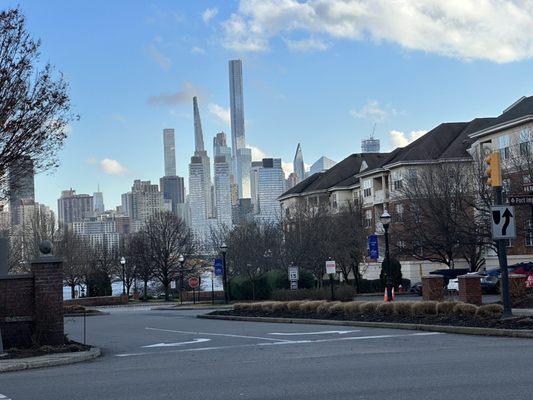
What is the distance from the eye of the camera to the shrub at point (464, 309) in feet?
70.1

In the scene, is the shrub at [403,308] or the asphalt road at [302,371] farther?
the shrub at [403,308]

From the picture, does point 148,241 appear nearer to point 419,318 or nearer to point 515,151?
point 515,151

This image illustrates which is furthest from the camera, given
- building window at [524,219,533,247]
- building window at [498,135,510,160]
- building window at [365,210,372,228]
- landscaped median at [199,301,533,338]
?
building window at [365,210,372,228]

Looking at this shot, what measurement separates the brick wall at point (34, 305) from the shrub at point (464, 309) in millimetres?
11053

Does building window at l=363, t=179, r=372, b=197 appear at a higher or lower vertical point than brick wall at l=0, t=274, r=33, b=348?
higher

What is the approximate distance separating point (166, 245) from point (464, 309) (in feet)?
196

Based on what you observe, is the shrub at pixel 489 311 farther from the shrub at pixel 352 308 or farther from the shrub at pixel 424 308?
the shrub at pixel 352 308

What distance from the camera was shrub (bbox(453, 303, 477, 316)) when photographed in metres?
21.4

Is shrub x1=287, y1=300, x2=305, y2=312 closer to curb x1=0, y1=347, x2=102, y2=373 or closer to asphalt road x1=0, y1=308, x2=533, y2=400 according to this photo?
asphalt road x1=0, y1=308, x2=533, y2=400

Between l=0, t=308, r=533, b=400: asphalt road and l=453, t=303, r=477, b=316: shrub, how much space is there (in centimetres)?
251

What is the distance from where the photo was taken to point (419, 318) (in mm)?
22578

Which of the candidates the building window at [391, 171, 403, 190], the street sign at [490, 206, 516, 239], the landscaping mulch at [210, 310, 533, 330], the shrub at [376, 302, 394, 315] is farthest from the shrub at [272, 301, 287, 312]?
the building window at [391, 171, 403, 190]

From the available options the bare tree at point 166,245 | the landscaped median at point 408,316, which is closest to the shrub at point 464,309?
the landscaped median at point 408,316

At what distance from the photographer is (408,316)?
918 inches
